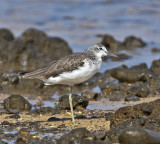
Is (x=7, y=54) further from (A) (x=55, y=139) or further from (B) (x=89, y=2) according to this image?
(B) (x=89, y=2)

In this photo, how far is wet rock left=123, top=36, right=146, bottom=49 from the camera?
1511 centimetres

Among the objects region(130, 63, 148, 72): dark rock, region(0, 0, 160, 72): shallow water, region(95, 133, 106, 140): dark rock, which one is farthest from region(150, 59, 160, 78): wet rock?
region(95, 133, 106, 140): dark rock

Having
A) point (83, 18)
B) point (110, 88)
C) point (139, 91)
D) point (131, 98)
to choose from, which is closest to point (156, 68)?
point (110, 88)

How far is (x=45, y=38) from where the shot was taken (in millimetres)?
14336

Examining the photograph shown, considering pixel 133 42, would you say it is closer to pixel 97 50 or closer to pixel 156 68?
pixel 156 68

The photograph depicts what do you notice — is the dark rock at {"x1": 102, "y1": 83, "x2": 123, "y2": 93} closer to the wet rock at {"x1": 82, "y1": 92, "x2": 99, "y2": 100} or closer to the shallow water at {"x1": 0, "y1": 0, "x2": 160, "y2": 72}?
the wet rock at {"x1": 82, "y1": 92, "x2": 99, "y2": 100}

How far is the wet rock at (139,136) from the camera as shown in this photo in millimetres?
5492

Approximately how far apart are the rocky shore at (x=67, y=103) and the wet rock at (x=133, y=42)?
74cm

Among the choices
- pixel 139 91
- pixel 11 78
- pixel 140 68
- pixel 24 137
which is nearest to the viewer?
pixel 24 137

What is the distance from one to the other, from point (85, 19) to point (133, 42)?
190 inches

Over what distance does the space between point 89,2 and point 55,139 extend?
16997 mm

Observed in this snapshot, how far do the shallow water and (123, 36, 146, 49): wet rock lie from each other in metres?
0.31

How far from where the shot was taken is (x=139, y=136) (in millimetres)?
5504

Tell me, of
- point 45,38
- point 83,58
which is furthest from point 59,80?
point 45,38
